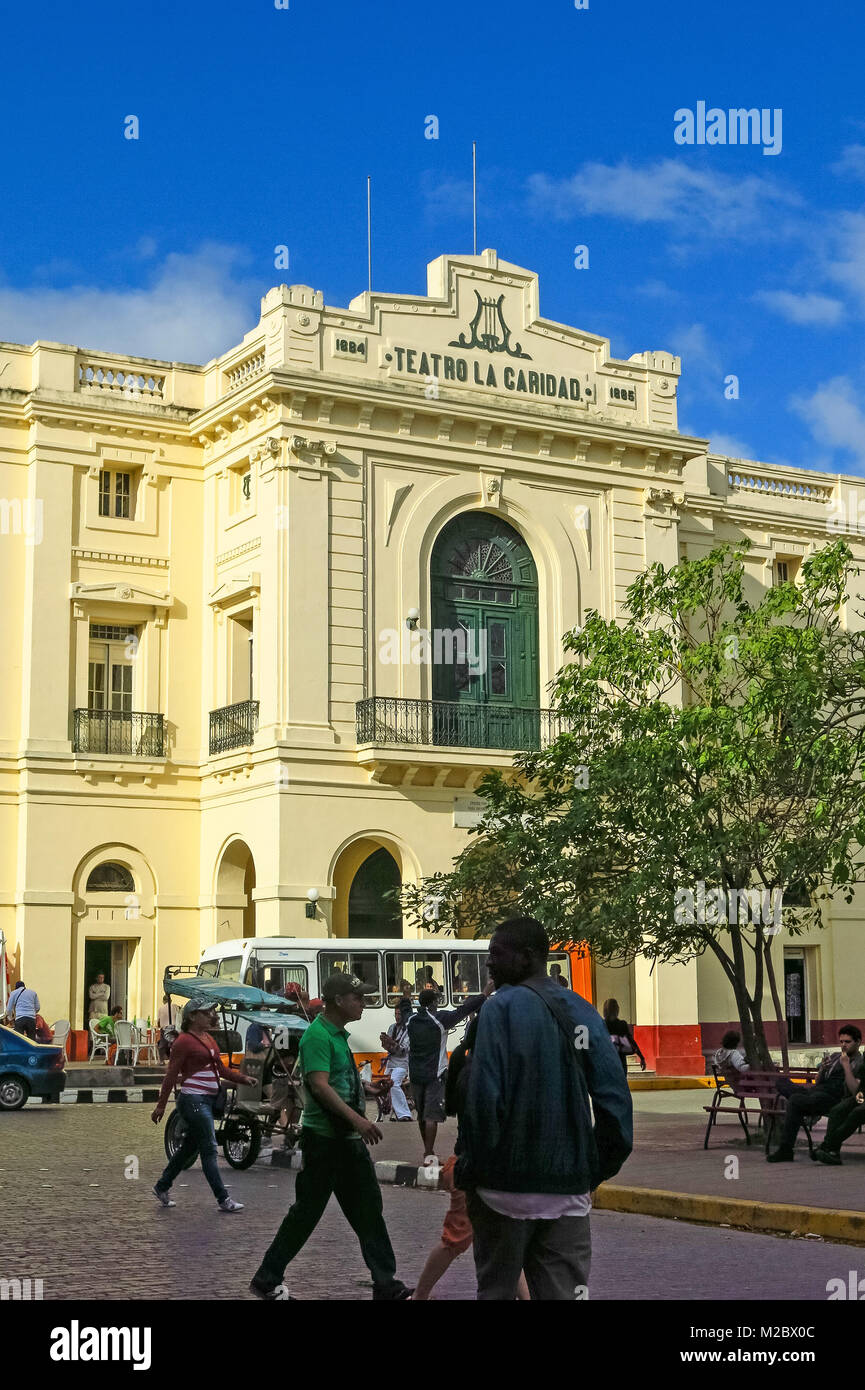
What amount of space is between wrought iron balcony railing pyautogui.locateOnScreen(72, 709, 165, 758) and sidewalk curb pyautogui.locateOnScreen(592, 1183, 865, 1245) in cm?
1984

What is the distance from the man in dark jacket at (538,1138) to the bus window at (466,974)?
75.9 feet

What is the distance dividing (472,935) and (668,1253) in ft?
73.2

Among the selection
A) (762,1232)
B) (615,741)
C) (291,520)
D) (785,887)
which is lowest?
(762,1232)

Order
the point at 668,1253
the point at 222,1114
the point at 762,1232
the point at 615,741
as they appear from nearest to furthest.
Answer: the point at 668,1253 < the point at 762,1232 < the point at 222,1114 < the point at 615,741

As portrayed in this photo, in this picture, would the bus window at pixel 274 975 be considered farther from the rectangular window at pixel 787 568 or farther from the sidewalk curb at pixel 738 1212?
the rectangular window at pixel 787 568

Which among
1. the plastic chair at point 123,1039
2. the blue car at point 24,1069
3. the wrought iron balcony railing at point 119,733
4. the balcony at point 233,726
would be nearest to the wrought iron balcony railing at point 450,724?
the balcony at point 233,726

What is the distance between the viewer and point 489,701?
3341cm

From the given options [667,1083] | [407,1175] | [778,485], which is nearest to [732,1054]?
[407,1175]

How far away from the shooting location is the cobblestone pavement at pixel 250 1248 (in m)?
9.74

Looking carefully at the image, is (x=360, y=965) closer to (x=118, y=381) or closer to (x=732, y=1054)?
(x=732, y=1054)

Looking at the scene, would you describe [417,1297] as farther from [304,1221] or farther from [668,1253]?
[668,1253]

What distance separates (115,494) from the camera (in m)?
33.9

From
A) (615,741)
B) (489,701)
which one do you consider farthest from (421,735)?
(615,741)

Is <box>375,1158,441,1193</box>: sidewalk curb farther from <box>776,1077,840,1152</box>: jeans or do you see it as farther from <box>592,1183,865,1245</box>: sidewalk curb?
<box>776,1077,840,1152</box>: jeans
